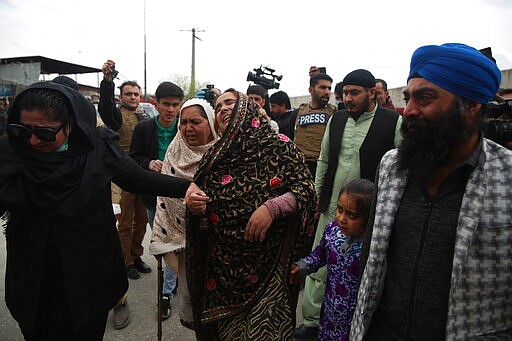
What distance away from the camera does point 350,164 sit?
258 cm

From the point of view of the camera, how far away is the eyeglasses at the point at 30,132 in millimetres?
1439

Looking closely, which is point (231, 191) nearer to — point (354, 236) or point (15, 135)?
point (354, 236)

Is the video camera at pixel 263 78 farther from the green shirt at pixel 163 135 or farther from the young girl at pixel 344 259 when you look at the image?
the young girl at pixel 344 259

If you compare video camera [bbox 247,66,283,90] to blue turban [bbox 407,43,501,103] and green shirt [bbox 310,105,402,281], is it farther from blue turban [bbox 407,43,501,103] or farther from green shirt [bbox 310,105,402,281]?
blue turban [bbox 407,43,501,103]

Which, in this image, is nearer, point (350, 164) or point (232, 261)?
point (232, 261)

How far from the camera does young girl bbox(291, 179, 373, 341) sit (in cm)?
186

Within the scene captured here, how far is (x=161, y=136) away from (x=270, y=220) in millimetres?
1740

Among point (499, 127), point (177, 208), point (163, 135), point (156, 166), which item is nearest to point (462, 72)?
point (499, 127)

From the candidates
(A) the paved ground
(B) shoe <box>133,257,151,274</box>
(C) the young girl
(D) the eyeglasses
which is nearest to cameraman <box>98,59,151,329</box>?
(B) shoe <box>133,257,151,274</box>

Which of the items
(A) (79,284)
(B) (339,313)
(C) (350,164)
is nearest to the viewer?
(A) (79,284)

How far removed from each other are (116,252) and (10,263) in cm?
47

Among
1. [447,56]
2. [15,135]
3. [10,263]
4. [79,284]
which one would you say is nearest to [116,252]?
[79,284]

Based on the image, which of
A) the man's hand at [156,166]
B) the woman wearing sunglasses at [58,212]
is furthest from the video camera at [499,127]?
the man's hand at [156,166]

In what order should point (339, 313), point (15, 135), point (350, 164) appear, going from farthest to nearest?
point (350, 164)
point (339, 313)
point (15, 135)
